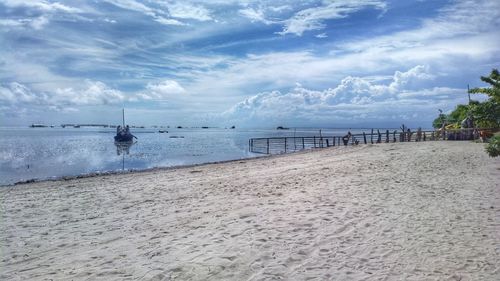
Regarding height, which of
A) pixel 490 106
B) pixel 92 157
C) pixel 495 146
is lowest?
pixel 92 157

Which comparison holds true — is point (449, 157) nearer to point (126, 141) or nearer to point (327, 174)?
point (327, 174)

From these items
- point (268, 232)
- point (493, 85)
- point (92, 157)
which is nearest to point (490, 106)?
point (493, 85)

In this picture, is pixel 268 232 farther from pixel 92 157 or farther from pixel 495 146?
pixel 92 157

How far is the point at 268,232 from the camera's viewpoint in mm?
6805

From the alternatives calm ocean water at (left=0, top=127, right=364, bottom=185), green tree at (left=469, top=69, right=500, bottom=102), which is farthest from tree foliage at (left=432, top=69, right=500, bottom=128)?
calm ocean water at (left=0, top=127, right=364, bottom=185)

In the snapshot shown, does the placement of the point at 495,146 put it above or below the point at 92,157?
above

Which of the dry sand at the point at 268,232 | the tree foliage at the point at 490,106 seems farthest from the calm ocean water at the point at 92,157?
the tree foliage at the point at 490,106

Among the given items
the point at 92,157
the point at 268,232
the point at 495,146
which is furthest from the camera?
the point at 92,157

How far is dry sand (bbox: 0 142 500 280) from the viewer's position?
17.2 ft

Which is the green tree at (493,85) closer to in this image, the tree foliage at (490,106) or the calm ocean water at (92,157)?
the tree foliage at (490,106)

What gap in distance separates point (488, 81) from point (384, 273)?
1167cm

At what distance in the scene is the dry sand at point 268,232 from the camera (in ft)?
17.2

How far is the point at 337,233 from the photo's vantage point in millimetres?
6648

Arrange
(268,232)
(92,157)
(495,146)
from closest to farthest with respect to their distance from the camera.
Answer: (268,232) < (495,146) < (92,157)
